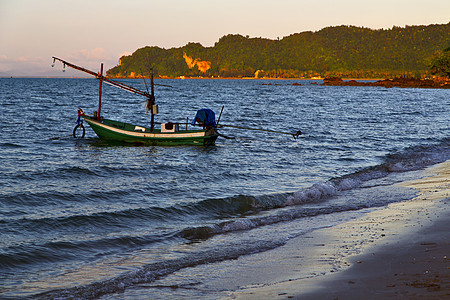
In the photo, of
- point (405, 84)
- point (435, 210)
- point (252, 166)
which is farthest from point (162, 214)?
point (405, 84)

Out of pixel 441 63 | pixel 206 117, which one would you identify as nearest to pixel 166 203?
pixel 206 117

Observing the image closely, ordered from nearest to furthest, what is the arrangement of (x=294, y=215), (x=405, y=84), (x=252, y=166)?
(x=294, y=215), (x=252, y=166), (x=405, y=84)

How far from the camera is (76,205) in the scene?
15.1m

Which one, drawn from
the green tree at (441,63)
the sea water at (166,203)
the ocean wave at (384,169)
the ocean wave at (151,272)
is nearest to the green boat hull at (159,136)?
the sea water at (166,203)

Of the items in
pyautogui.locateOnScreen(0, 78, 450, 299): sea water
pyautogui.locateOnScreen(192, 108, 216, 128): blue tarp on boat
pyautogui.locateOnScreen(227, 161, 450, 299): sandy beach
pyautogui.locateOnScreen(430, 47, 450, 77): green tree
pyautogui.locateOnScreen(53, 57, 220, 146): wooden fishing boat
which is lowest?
pyautogui.locateOnScreen(0, 78, 450, 299): sea water

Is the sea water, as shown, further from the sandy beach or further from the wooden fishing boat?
the sandy beach

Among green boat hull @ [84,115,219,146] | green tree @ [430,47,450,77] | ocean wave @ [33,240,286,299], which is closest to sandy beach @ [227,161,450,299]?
ocean wave @ [33,240,286,299]

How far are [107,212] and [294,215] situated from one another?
5689 mm

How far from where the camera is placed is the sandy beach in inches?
277

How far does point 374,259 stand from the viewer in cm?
862

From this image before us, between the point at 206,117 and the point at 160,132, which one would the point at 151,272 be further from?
the point at 206,117

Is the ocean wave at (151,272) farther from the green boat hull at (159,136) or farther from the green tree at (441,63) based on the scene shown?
the green tree at (441,63)

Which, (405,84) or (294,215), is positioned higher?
(405,84)

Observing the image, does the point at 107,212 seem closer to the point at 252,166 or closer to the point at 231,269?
the point at 231,269
